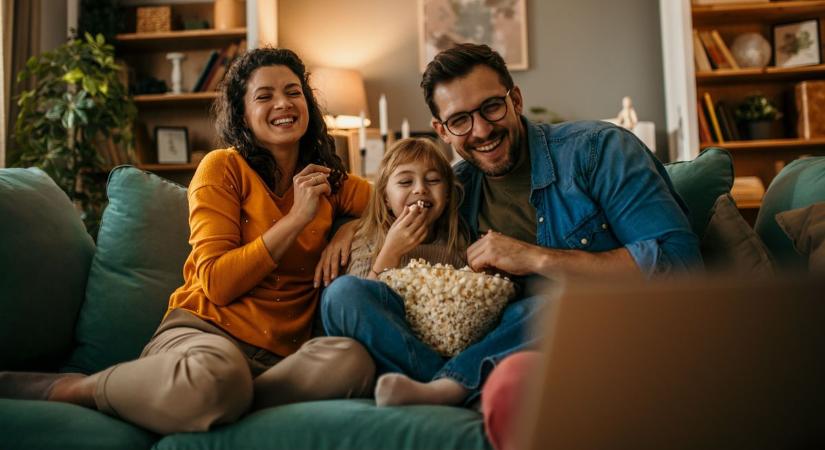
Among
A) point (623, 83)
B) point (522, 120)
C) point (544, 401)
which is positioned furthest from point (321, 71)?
point (544, 401)

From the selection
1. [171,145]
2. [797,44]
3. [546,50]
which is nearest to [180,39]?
[171,145]

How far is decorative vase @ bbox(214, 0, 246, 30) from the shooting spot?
415cm

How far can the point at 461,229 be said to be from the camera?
1753mm

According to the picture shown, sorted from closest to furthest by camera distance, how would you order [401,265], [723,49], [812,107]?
1. [401,265]
2. [812,107]
3. [723,49]

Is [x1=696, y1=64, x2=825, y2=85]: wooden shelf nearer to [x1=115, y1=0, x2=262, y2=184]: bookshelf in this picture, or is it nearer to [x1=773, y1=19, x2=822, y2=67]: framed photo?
[x1=773, y1=19, x2=822, y2=67]: framed photo

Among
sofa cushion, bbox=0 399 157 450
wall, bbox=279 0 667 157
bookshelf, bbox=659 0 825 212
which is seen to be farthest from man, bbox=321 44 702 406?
wall, bbox=279 0 667 157

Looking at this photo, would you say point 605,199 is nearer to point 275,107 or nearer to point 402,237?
point 402,237

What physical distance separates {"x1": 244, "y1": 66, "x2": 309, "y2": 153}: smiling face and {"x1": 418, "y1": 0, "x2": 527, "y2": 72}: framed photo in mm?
2703

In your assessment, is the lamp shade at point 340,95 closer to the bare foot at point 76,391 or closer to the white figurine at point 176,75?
the white figurine at point 176,75

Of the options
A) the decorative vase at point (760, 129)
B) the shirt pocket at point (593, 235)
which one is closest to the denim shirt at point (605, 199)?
the shirt pocket at point (593, 235)

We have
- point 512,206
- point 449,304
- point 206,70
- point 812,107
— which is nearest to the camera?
point 449,304

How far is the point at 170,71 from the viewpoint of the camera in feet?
14.5

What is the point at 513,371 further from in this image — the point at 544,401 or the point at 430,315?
the point at 544,401

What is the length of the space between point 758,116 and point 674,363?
3904 millimetres
